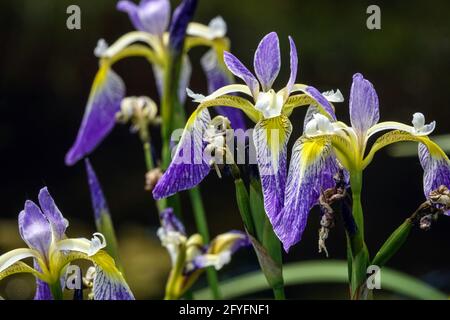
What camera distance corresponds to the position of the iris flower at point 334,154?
109cm

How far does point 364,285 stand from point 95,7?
178 cm

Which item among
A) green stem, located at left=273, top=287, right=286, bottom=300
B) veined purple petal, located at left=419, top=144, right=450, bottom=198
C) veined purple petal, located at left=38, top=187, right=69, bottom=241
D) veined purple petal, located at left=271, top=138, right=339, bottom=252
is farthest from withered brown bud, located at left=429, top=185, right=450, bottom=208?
veined purple petal, located at left=38, top=187, right=69, bottom=241

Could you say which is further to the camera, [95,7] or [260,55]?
[95,7]

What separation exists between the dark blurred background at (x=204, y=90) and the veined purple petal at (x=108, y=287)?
4.78 ft

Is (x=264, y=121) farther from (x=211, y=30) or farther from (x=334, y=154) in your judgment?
(x=211, y=30)

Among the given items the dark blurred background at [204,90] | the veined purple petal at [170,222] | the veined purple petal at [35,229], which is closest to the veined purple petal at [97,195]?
the veined purple petal at [170,222]

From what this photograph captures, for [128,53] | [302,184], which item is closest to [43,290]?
[302,184]

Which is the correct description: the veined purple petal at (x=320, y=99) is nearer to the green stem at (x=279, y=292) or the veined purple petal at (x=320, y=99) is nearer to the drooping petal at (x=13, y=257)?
the green stem at (x=279, y=292)

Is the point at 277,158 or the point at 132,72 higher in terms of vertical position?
the point at 132,72

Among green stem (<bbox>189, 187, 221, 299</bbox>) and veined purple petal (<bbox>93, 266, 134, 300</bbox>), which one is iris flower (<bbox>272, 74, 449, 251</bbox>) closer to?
veined purple petal (<bbox>93, 266, 134, 300</bbox>)

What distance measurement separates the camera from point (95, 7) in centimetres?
269

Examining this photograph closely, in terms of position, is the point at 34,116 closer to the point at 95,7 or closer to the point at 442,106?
the point at 95,7
